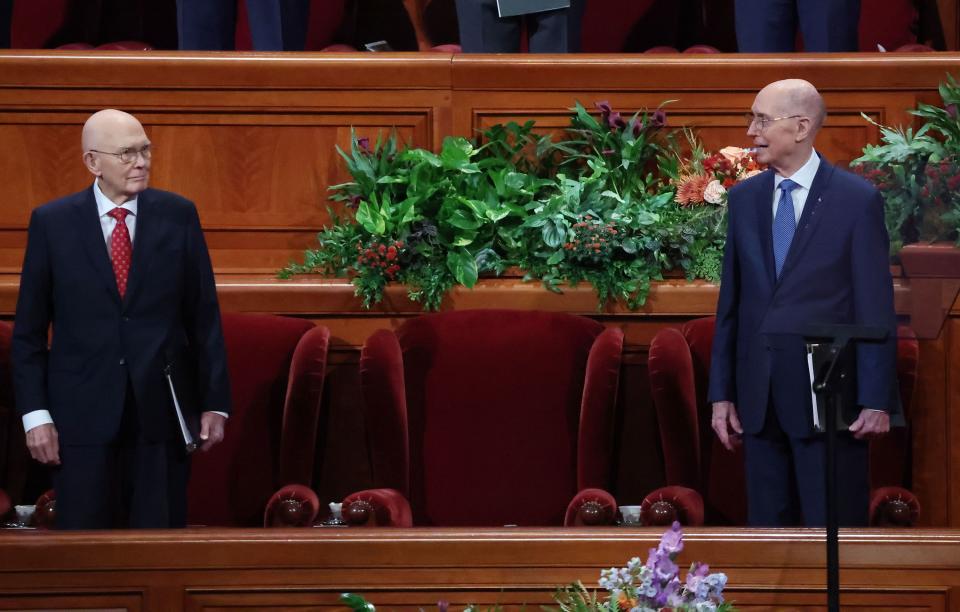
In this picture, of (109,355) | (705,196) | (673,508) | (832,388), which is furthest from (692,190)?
(832,388)

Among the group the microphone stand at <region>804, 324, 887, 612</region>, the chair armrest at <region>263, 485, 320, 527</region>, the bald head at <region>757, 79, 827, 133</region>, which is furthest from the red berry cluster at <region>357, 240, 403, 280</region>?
the microphone stand at <region>804, 324, 887, 612</region>

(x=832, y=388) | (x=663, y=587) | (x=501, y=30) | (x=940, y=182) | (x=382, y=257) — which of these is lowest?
(x=663, y=587)

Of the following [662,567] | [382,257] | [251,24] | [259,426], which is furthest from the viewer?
[251,24]

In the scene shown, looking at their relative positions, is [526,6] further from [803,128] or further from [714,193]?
[803,128]

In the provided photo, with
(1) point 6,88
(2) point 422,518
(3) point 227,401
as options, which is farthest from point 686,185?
(1) point 6,88

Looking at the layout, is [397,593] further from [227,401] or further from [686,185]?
[686,185]

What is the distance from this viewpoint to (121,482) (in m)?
2.50

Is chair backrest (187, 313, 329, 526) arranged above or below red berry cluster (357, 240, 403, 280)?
below

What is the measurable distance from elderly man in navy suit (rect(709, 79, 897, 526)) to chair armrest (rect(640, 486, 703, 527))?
0.36 feet

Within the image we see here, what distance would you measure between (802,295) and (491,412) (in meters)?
0.70

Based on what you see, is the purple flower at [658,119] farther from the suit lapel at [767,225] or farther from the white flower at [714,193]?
the suit lapel at [767,225]

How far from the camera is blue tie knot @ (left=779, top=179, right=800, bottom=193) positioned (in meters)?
2.52

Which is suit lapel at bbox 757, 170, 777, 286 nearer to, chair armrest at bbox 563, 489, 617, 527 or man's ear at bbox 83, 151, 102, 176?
chair armrest at bbox 563, 489, 617, 527

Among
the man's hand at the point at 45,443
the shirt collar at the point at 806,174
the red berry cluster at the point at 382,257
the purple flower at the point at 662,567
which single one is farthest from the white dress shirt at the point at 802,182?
the man's hand at the point at 45,443
